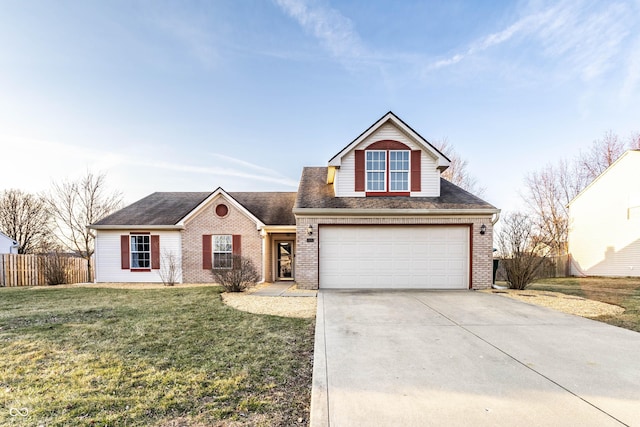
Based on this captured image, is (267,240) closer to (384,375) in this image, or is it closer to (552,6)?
(384,375)

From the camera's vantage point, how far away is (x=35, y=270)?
15.3 meters

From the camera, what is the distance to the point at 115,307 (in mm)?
8227

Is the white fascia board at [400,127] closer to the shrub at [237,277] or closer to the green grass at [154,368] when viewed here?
the shrub at [237,277]

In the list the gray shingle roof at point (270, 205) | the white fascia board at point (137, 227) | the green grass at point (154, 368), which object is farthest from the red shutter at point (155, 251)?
the green grass at point (154, 368)

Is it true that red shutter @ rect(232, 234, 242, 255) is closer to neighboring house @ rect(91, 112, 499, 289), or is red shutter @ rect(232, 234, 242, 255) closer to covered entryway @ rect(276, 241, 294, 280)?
neighboring house @ rect(91, 112, 499, 289)

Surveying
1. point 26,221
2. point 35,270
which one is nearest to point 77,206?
point 26,221

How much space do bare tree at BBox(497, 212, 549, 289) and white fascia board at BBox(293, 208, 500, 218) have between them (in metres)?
1.59

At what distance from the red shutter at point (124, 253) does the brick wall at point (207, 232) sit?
299cm

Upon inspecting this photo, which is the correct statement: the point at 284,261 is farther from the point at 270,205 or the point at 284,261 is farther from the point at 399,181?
the point at 399,181

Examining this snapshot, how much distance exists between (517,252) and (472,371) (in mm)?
9931

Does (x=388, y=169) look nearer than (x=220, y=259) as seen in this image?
Yes

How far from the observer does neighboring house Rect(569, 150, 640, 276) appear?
16.6 meters

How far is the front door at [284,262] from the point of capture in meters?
15.6

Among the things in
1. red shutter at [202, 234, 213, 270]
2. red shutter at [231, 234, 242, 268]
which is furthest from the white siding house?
red shutter at [231, 234, 242, 268]
